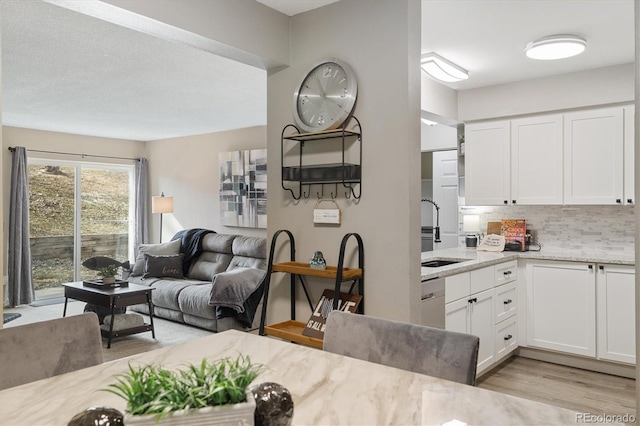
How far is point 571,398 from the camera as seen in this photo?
10.6 ft

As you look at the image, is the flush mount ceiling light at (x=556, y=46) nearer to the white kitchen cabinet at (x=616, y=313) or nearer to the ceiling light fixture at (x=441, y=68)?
the ceiling light fixture at (x=441, y=68)

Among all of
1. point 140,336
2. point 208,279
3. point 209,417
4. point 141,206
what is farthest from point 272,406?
point 141,206

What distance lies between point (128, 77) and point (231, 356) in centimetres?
349

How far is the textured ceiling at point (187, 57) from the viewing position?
2.75 metres

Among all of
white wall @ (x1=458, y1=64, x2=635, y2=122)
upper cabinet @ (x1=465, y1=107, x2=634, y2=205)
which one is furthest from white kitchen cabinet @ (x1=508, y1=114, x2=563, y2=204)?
white wall @ (x1=458, y1=64, x2=635, y2=122)

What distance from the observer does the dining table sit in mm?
988

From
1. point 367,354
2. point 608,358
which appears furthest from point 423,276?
point 608,358

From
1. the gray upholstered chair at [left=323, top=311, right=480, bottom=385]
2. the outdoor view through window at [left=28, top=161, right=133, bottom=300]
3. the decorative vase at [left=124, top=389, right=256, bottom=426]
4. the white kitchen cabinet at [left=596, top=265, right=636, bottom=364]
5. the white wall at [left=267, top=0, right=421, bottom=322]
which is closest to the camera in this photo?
the decorative vase at [left=124, top=389, right=256, bottom=426]

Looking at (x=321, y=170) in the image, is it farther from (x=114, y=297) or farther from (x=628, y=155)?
(x=114, y=297)

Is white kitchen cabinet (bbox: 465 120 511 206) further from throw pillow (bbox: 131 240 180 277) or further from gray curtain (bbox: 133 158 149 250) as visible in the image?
gray curtain (bbox: 133 158 149 250)

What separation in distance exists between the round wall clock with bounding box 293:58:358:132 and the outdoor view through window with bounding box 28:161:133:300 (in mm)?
5760

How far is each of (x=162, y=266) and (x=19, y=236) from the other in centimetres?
212

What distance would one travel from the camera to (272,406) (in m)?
0.87

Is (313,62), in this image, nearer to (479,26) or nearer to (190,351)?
(479,26)
